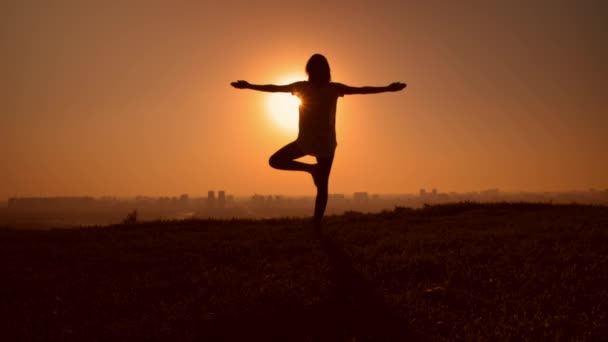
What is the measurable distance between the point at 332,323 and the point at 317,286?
1.11m

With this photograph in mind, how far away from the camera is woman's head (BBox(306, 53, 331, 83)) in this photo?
332 inches

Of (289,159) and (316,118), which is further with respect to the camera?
(289,159)

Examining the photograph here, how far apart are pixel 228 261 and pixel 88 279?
2.11 m

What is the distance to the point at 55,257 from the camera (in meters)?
7.01

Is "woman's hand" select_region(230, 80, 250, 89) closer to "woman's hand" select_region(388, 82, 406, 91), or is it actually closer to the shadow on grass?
"woman's hand" select_region(388, 82, 406, 91)

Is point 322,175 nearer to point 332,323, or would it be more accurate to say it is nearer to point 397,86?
point 397,86

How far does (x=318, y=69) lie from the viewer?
8.43 metres

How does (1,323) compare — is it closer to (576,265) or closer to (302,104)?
(302,104)

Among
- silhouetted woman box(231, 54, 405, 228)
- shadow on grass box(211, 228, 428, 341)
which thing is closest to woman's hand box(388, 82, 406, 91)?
silhouetted woman box(231, 54, 405, 228)

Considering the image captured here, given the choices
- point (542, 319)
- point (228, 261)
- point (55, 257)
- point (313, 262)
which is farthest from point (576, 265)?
point (55, 257)

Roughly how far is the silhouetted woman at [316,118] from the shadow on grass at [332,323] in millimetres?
4020

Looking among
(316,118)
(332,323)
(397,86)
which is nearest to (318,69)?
(316,118)

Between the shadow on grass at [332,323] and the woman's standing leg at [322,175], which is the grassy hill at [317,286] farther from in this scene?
the woman's standing leg at [322,175]

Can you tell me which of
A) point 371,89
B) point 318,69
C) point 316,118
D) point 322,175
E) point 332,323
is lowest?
point 332,323
